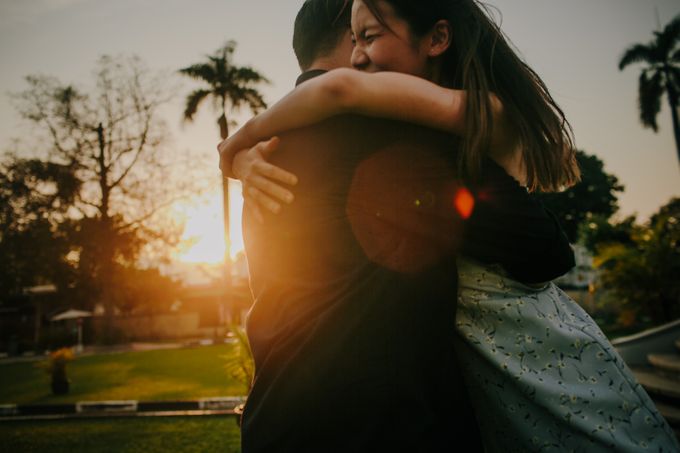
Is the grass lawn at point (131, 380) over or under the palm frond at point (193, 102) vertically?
under

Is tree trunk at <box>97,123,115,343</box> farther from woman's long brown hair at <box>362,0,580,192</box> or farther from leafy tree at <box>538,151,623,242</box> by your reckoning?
leafy tree at <box>538,151,623,242</box>

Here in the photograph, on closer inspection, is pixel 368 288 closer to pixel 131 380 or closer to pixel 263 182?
pixel 263 182

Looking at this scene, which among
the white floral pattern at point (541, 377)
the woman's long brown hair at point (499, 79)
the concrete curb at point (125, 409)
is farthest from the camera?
the concrete curb at point (125, 409)

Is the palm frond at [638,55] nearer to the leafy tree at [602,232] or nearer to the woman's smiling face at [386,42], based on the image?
the leafy tree at [602,232]

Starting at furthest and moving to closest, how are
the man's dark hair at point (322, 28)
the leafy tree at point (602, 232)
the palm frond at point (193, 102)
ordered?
the leafy tree at point (602, 232), the palm frond at point (193, 102), the man's dark hair at point (322, 28)

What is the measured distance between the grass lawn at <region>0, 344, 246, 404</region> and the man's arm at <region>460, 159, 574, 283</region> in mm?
7484

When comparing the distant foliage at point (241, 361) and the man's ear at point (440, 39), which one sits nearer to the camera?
the man's ear at point (440, 39)

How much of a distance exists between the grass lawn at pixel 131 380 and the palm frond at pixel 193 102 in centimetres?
1372

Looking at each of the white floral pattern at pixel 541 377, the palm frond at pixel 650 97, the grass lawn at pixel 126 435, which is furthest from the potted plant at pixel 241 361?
the palm frond at pixel 650 97

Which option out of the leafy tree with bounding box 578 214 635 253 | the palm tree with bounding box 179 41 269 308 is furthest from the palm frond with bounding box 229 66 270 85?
the leafy tree with bounding box 578 214 635 253

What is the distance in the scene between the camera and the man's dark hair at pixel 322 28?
5.62 feet

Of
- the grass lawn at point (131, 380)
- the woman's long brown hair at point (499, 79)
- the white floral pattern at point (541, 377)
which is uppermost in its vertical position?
the woman's long brown hair at point (499, 79)

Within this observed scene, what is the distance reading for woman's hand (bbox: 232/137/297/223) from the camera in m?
1.33

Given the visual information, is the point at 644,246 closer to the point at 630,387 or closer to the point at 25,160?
the point at 630,387
